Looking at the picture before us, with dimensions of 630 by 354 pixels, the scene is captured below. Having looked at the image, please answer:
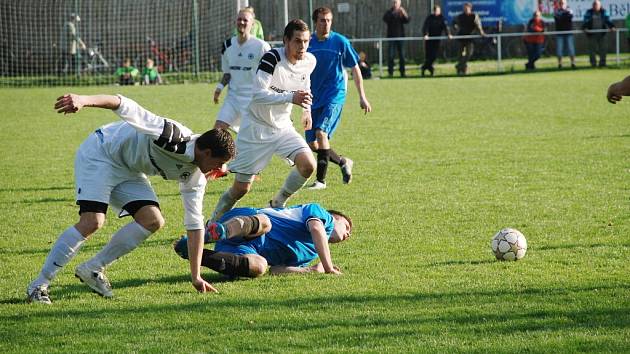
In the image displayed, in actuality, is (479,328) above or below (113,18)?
below

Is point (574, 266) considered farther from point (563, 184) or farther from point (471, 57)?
point (471, 57)

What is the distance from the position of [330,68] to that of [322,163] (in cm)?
114

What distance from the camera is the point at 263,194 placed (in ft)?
34.7

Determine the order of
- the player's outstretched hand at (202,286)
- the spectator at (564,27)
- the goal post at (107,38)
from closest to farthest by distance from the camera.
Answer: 1. the player's outstretched hand at (202,286)
2. the spectator at (564,27)
3. the goal post at (107,38)

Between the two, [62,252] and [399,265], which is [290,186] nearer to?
[399,265]

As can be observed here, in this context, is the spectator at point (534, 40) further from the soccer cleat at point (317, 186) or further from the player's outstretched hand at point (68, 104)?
the player's outstretched hand at point (68, 104)

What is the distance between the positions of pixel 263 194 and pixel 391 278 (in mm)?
4216

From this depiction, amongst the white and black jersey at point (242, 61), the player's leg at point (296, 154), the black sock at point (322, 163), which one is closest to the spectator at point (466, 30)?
the white and black jersey at point (242, 61)

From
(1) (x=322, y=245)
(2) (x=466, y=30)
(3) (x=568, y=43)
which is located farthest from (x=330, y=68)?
(3) (x=568, y=43)

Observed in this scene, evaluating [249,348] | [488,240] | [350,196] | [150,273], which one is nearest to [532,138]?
[350,196]

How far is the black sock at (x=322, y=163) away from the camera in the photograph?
11.0 m

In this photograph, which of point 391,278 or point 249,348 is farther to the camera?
point 391,278

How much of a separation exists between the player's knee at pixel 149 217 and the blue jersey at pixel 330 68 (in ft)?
17.4

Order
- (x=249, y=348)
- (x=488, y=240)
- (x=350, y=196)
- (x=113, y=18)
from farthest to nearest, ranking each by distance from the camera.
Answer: (x=113, y=18), (x=350, y=196), (x=488, y=240), (x=249, y=348)
